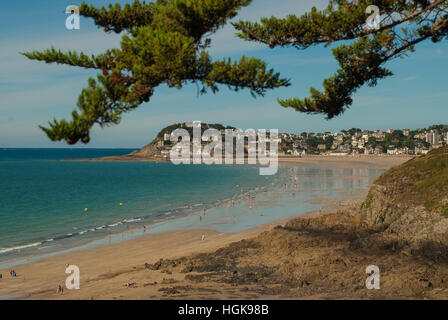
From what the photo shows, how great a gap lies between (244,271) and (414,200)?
6.97 m

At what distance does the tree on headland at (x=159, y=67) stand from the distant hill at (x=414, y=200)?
930cm

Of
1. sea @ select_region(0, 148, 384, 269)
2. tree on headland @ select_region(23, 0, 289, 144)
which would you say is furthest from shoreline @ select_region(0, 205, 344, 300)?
tree on headland @ select_region(23, 0, 289, 144)

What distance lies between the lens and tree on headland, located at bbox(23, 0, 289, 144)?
6473mm

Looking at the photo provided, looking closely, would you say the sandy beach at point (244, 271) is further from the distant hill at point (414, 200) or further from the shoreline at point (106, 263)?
the distant hill at point (414, 200)

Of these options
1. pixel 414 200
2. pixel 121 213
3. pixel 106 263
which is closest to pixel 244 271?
pixel 414 200

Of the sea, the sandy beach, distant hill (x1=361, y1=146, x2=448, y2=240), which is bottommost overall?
the sea

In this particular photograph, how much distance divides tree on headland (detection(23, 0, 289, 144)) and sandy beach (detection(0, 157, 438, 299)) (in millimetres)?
6880

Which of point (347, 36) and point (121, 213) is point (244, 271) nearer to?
point (347, 36)

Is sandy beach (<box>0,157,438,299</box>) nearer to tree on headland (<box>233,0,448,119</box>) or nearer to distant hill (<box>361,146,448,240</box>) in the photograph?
distant hill (<box>361,146,448,240</box>)

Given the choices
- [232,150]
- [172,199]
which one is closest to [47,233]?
[172,199]

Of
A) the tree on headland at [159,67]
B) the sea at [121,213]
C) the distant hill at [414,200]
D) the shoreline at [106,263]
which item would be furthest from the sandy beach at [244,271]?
the tree on headland at [159,67]

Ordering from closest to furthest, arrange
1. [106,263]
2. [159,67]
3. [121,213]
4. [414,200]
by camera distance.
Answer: [159,67], [414,200], [106,263], [121,213]

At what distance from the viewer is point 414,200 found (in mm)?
14383

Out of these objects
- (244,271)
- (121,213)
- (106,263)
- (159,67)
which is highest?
(159,67)
